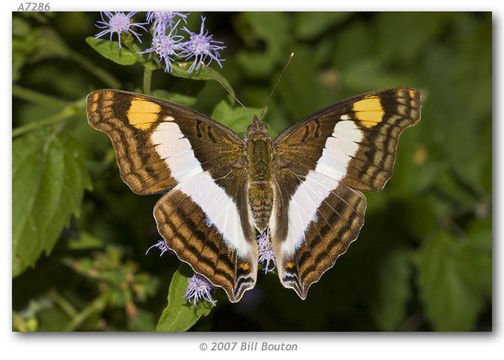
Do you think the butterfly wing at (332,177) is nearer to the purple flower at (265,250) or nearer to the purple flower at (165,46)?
the purple flower at (265,250)

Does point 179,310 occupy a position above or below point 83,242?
above

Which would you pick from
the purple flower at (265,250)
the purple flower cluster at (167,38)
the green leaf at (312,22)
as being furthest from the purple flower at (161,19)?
the green leaf at (312,22)

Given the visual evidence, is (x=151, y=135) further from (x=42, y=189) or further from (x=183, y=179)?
(x=42, y=189)

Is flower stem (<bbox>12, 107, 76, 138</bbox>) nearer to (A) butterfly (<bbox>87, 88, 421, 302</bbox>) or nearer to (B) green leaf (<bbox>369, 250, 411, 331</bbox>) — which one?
(A) butterfly (<bbox>87, 88, 421, 302</bbox>)

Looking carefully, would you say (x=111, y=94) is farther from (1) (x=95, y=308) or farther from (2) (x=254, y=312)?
(2) (x=254, y=312)

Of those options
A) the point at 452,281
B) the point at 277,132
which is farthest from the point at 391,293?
the point at 277,132

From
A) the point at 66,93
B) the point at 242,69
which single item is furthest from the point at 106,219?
the point at 242,69
